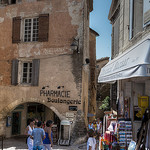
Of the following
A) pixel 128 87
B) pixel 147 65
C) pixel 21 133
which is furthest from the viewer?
pixel 21 133

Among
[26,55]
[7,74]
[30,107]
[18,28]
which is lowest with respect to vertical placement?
[30,107]

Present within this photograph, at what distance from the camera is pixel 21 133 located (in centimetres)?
1445

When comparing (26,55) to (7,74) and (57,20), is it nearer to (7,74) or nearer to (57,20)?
(7,74)

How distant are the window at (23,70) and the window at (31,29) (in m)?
1.45

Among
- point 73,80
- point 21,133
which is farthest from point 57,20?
point 21,133

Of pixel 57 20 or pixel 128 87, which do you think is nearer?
pixel 128 87

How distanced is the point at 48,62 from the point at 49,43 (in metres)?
1.12

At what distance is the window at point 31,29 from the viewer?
12.6 metres

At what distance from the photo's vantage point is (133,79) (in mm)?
6699

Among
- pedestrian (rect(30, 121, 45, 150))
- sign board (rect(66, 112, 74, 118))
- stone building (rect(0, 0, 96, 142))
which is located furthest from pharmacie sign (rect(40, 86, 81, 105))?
pedestrian (rect(30, 121, 45, 150))

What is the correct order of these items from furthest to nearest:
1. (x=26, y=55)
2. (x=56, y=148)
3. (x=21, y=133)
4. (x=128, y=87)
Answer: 1. (x=21, y=133)
2. (x=26, y=55)
3. (x=56, y=148)
4. (x=128, y=87)

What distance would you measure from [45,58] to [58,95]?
228 cm

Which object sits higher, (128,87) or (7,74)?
(7,74)

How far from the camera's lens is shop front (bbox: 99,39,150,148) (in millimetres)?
3944
